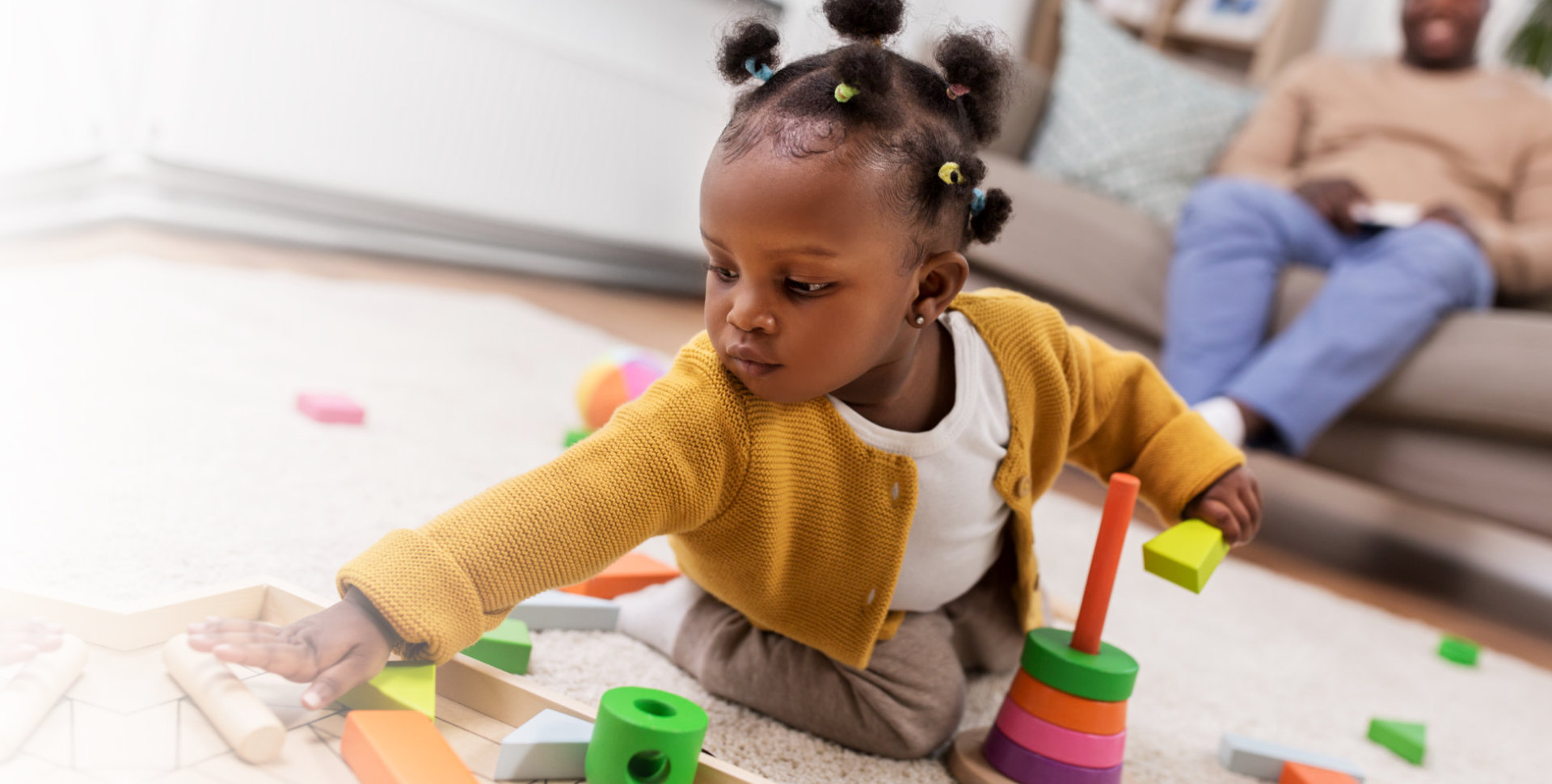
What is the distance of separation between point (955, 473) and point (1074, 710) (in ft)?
0.59

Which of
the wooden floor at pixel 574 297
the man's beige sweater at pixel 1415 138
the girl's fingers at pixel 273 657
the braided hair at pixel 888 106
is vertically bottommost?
the wooden floor at pixel 574 297

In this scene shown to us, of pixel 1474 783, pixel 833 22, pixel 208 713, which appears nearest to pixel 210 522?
pixel 208 713

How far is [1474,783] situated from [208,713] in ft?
3.17

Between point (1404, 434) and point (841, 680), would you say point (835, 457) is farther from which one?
point (1404, 434)

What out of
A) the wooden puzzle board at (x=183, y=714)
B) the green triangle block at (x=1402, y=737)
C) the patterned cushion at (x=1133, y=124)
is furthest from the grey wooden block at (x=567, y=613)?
the patterned cushion at (x=1133, y=124)

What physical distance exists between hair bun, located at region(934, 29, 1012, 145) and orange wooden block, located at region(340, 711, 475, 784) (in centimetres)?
51

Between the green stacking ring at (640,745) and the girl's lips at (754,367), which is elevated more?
the girl's lips at (754,367)

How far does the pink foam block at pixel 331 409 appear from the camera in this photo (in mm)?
1197

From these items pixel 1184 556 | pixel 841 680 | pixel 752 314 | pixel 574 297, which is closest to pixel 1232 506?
pixel 1184 556

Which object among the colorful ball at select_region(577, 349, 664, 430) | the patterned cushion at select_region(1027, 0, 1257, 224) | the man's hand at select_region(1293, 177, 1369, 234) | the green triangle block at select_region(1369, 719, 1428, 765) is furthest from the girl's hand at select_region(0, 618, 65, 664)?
the patterned cushion at select_region(1027, 0, 1257, 224)

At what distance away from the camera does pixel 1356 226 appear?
1.73 metres

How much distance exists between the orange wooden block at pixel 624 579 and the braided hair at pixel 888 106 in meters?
0.42

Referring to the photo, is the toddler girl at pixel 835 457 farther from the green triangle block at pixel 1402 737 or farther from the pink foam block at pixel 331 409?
the pink foam block at pixel 331 409

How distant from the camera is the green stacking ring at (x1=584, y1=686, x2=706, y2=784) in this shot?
0.57m
